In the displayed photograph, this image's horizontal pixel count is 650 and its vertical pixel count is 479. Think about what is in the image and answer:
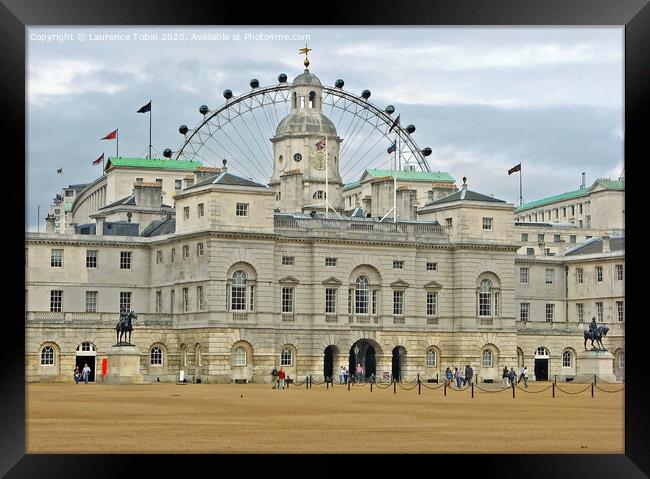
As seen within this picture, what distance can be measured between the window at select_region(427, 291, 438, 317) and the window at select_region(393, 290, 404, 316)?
2.17 metres

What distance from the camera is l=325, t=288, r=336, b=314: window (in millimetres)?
96812

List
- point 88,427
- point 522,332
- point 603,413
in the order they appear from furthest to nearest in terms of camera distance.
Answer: point 522,332, point 603,413, point 88,427

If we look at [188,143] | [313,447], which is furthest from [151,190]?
[313,447]

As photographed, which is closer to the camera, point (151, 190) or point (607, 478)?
point (607, 478)

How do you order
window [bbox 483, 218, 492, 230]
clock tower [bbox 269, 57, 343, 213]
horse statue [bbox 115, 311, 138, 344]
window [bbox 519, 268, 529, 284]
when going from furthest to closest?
clock tower [bbox 269, 57, 343, 213], window [bbox 519, 268, 529, 284], window [bbox 483, 218, 492, 230], horse statue [bbox 115, 311, 138, 344]

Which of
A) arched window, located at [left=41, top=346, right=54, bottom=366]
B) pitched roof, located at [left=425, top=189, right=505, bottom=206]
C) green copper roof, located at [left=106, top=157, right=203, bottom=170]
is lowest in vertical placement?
arched window, located at [left=41, top=346, right=54, bottom=366]

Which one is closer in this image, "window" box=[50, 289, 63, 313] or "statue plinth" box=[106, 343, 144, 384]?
"statue plinth" box=[106, 343, 144, 384]

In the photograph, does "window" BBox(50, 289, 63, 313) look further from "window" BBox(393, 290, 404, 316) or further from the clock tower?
the clock tower

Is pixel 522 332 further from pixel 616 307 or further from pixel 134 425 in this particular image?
pixel 134 425

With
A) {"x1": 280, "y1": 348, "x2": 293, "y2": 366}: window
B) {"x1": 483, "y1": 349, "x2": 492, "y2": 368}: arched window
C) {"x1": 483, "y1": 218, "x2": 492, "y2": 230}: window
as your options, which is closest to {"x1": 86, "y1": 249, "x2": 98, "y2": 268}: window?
{"x1": 280, "y1": 348, "x2": 293, "y2": 366}: window

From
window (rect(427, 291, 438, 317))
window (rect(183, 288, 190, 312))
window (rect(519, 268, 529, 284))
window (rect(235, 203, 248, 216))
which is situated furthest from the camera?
window (rect(519, 268, 529, 284))

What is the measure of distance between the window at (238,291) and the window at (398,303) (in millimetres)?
11397

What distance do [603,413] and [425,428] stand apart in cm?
1233
